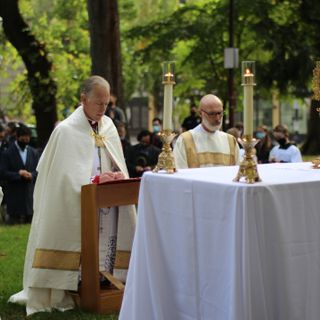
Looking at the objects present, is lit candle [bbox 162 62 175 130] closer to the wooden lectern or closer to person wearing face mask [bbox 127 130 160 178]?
the wooden lectern

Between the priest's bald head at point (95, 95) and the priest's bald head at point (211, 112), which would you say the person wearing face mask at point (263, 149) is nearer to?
the priest's bald head at point (211, 112)

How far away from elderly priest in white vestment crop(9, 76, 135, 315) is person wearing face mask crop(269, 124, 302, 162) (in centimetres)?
759

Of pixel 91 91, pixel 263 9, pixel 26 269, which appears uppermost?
pixel 263 9

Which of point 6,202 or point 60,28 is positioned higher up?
point 60,28

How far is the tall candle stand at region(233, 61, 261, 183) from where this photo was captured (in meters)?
4.53

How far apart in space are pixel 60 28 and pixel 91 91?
24.2 metres

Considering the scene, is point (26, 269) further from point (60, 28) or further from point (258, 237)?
point (60, 28)

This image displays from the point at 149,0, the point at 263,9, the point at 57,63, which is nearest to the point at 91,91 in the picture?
the point at 57,63

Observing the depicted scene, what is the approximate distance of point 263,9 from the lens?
22.5 meters

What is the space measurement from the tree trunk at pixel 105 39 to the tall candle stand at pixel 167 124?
898cm

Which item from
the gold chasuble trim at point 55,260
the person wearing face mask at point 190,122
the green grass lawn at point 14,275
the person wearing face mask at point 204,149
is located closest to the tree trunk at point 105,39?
the green grass lawn at point 14,275

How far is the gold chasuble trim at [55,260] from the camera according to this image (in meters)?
6.51

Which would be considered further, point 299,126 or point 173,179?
point 299,126

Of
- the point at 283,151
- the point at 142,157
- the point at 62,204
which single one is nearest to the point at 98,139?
the point at 62,204
